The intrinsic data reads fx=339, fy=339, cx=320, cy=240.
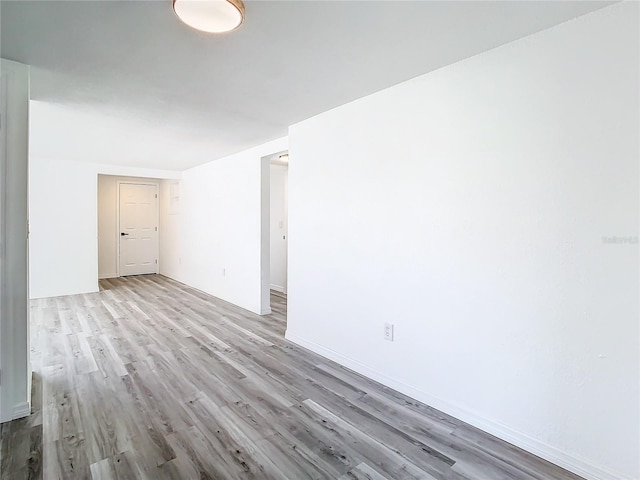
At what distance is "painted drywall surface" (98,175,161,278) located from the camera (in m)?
7.11

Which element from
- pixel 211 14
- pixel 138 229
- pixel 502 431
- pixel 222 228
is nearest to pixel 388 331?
pixel 502 431

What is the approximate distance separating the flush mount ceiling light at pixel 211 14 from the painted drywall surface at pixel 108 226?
22.0 feet

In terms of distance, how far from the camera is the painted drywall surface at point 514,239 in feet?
5.13

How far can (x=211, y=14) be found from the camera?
5.14 ft

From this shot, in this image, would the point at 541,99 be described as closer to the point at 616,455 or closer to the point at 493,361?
the point at 493,361

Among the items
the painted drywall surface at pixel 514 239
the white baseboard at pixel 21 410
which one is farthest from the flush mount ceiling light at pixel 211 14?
the white baseboard at pixel 21 410

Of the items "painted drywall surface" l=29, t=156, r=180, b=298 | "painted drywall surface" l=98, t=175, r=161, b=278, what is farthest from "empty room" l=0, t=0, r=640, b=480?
"painted drywall surface" l=98, t=175, r=161, b=278

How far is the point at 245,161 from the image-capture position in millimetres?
4727

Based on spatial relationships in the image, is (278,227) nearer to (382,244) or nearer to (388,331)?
(382,244)

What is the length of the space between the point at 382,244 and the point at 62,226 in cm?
555

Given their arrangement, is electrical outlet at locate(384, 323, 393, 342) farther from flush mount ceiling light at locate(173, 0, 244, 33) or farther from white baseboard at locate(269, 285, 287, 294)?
white baseboard at locate(269, 285, 287, 294)

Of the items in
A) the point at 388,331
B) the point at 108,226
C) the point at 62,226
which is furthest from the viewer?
the point at 108,226

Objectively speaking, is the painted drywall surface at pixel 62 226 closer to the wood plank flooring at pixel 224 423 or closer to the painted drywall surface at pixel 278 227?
the wood plank flooring at pixel 224 423

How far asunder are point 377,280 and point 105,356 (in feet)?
8.36
